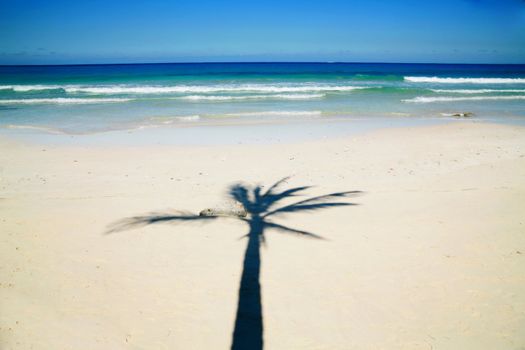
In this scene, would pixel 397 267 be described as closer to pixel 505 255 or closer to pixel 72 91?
pixel 505 255

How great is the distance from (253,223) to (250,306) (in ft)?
7.43

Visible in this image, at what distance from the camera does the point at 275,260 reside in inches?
216

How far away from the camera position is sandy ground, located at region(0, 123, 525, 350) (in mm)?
4047

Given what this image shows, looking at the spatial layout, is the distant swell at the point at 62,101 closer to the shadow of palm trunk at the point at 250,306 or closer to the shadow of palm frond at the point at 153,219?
the shadow of palm frond at the point at 153,219

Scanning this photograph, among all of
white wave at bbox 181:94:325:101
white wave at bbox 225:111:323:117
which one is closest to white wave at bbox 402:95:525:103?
white wave at bbox 181:94:325:101

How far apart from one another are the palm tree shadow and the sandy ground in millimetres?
113

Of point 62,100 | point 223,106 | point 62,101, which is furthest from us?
point 62,100

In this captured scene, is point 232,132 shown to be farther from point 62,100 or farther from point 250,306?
point 62,100

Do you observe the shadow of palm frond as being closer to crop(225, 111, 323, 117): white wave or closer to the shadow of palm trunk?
the shadow of palm trunk

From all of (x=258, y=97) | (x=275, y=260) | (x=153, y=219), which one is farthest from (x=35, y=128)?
(x=258, y=97)

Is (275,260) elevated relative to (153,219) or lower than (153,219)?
lower

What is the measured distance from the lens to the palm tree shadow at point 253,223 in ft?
13.4

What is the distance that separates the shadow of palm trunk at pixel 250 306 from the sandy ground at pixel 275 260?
0.09 m

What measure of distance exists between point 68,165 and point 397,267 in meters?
8.97
